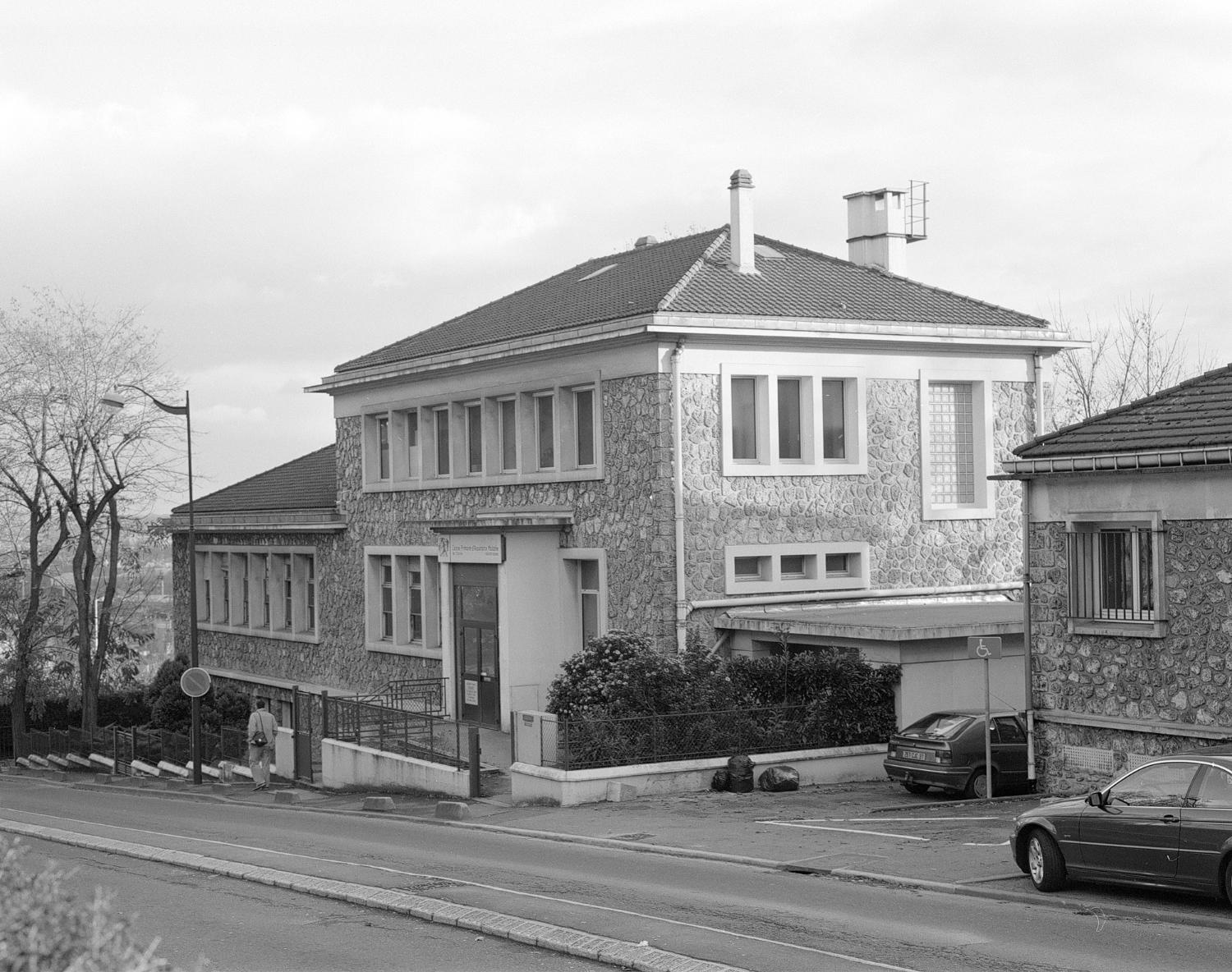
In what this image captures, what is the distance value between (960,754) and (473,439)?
15.5 m

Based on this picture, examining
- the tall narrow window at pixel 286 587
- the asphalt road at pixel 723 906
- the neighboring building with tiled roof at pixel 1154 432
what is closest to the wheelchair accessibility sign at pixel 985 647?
the neighboring building with tiled roof at pixel 1154 432

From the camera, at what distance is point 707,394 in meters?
28.6

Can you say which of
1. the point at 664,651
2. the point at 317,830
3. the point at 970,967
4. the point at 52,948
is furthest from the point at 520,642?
the point at 52,948

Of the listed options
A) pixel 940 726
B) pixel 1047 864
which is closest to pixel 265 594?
pixel 940 726

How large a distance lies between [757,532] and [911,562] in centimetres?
401

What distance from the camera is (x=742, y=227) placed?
1262 inches

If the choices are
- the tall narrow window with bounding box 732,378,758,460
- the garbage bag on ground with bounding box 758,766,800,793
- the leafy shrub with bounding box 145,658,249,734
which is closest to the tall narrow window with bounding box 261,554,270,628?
the leafy shrub with bounding box 145,658,249,734

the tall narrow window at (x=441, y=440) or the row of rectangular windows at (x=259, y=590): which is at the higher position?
the tall narrow window at (x=441, y=440)

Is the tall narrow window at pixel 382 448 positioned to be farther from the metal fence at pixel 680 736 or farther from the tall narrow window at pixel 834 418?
the metal fence at pixel 680 736

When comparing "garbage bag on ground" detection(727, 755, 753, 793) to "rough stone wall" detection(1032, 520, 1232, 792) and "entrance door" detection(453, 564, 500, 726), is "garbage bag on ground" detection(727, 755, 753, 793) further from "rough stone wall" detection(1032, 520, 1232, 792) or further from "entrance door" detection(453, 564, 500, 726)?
"entrance door" detection(453, 564, 500, 726)

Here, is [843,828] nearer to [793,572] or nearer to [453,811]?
[453,811]

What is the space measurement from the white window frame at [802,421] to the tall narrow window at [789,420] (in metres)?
0.09

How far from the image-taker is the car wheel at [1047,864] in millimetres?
14430

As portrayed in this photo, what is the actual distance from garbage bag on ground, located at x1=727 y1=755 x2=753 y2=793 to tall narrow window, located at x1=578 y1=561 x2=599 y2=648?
22.1 ft
